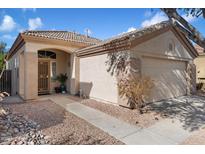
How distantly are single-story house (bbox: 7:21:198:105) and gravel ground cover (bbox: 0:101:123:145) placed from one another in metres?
3.03

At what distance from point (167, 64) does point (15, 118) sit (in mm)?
9336

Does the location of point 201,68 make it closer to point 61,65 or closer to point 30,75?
point 61,65

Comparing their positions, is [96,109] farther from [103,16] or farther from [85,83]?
[103,16]

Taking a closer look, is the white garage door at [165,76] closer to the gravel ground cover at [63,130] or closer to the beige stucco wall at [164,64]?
the beige stucco wall at [164,64]

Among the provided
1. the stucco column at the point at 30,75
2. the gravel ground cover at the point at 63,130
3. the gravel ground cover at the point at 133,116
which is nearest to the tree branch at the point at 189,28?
the gravel ground cover at the point at 133,116

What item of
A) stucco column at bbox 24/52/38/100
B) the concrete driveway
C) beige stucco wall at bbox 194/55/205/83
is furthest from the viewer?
beige stucco wall at bbox 194/55/205/83

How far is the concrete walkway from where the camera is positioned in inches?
193

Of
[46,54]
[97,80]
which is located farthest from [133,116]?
[46,54]

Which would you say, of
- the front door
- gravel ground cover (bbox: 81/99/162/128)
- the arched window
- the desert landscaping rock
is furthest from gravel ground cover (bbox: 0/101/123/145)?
the arched window

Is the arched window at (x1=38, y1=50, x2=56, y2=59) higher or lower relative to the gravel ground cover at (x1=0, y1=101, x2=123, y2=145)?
higher

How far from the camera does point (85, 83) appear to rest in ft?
38.4

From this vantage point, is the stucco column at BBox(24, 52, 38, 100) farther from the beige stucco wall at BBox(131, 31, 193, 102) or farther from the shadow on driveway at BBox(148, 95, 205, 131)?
the shadow on driveway at BBox(148, 95, 205, 131)

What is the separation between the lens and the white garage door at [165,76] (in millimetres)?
9570

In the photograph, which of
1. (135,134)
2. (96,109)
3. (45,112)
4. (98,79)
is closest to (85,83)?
(98,79)
